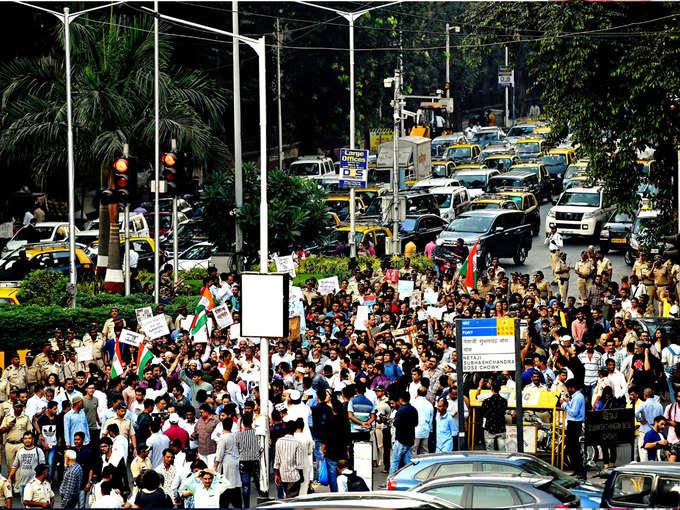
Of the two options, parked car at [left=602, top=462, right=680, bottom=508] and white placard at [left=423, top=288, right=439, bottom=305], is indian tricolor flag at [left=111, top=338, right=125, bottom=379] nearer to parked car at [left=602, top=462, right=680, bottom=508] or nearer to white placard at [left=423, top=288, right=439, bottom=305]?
white placard at [left=423, top=288, right=439, bottom=305]

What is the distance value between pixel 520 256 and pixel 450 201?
19.6 feet

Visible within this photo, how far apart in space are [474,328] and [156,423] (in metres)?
4.64

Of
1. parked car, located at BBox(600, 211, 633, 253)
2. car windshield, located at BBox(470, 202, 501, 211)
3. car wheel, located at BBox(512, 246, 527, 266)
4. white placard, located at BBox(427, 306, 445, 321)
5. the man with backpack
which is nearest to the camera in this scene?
the man with backpack

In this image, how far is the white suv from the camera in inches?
1548

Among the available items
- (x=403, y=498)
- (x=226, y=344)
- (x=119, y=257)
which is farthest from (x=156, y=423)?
(x=119, y=257)

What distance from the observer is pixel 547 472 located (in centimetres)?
1469

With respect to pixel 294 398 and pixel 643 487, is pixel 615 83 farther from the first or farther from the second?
pixel 643 487

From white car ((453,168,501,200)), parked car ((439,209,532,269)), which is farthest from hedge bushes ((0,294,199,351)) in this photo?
white car ((453,168,501,200))

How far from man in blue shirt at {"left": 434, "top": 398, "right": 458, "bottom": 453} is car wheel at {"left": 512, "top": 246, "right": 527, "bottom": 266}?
1895cm

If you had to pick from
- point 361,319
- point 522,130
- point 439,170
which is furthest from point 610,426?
point 522,130

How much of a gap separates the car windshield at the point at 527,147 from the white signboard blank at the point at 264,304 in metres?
42.3

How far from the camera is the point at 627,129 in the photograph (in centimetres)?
2884

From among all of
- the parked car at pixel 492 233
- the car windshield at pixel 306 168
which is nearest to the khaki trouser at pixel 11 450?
the parked car at pixel 492 233

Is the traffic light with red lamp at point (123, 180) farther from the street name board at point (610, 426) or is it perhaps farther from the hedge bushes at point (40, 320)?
the street name board at point (610, 426)
